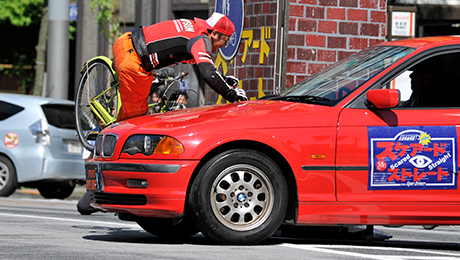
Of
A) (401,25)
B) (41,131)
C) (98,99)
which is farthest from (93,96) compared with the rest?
(401,25)

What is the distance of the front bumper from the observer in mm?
6027

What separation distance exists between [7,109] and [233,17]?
4669 millimetres

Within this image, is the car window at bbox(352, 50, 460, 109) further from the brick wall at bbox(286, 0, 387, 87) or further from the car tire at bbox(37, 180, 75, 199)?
the car tire at bbox(37, 180, 75, 199)

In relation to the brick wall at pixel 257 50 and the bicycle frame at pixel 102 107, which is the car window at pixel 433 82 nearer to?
the bicycle frame at pixel 102 107

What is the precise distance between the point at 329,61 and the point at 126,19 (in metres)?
12.9

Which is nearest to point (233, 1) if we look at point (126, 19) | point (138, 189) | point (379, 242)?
point (379, 242)

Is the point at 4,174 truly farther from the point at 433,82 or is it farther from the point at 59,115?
A: the point at 433,82

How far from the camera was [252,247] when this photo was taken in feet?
20.2

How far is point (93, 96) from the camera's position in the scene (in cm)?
824

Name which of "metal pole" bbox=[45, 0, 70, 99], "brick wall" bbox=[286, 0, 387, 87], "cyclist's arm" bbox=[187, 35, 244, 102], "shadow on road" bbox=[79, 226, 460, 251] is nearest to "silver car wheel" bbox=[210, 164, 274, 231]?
"shadow on road" bbox=[79, 226, 460, 251]

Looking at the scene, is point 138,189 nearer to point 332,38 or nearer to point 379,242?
point 379,242

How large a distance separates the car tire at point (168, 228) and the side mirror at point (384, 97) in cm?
190

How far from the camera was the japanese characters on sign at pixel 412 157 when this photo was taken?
6.18 metres

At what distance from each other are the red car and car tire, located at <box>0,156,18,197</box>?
730cm
